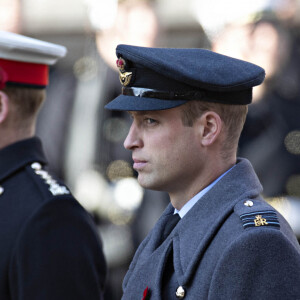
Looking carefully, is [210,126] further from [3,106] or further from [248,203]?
[3,106]

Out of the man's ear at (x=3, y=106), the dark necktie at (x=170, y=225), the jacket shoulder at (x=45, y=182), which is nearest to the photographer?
the dark necktie at (x=170, y=225)

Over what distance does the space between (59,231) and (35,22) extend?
15.5 ft

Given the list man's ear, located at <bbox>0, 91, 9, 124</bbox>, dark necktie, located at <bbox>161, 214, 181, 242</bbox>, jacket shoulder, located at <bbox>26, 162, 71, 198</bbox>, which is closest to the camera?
dark necktie, located at <bbox>161, 214, 181, 242</bbox>

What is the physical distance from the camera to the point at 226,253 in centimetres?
187

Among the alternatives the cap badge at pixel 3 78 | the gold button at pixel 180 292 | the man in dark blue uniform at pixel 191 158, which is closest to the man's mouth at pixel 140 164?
the man in dark blue uniform at pixel 191 158

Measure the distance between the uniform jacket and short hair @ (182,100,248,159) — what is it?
8 centimetres

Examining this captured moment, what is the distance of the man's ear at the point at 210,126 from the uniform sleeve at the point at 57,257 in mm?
647

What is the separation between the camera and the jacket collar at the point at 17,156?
2609 millimetres

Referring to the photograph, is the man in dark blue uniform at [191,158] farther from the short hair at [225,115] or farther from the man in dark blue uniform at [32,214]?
the man in dark blue uniform at [32,214]

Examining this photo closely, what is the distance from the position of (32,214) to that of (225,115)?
0.79 metres

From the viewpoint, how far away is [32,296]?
2320mm

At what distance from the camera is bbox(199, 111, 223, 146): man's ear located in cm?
210

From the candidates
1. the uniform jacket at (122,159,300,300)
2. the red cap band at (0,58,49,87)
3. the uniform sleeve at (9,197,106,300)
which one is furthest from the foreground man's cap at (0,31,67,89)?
the uniform jacket at (122,159,300,300)

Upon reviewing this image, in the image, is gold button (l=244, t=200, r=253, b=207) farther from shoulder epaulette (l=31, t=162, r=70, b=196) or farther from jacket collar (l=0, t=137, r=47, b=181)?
jacket collar (l=0, t=137, r=47, b=181)
